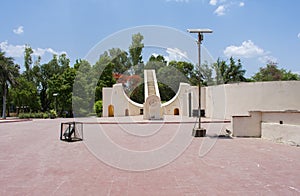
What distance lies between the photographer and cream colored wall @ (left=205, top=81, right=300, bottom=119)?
1562cm

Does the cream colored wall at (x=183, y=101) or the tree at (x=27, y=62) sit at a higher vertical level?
the tree at (x=27, y=62)

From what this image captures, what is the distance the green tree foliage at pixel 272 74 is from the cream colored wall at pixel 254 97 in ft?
63.8

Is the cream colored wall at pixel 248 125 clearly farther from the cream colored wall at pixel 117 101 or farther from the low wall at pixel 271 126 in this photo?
the cream colored wall at pixel 117 101

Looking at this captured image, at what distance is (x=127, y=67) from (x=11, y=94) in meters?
16.5

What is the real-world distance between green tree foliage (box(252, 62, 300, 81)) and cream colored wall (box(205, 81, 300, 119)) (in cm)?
1945

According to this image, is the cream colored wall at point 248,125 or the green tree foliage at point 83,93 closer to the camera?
the cream colored wall at point 248,125

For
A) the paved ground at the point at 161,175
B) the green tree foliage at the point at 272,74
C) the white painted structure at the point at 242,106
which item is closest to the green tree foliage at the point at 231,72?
the green tree foliage at the point at 272,74

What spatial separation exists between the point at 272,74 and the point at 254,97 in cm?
2287

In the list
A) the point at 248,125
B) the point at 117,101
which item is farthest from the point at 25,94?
the point at 248,125

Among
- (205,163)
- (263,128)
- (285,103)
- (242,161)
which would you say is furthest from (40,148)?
(285,103)

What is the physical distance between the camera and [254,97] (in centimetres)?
1706

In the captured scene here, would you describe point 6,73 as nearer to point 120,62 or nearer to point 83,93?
point 83,93

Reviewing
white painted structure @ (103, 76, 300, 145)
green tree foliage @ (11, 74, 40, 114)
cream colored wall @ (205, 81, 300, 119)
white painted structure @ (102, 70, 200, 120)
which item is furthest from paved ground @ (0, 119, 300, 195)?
green tree foliage @ (11, 74, 40, 114)

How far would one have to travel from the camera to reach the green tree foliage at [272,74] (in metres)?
36.1
